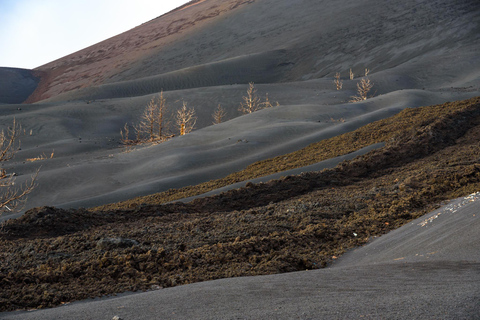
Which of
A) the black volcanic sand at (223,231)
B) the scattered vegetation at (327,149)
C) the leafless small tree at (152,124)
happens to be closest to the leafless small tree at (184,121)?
the leafless small tree at (152,124)

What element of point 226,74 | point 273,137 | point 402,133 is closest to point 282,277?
point 402,133

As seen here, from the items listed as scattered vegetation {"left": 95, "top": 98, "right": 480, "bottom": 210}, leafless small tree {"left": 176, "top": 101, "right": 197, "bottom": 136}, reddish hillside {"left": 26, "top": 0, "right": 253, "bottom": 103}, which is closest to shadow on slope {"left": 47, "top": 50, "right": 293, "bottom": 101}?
reddish hillside {"left": 26, "top": 0, "right": 253, "bottom": 103}

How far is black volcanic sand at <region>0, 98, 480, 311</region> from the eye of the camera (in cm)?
581

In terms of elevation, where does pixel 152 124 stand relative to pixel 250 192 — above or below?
above

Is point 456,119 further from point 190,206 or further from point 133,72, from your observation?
point 133,72

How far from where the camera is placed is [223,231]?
8.26m

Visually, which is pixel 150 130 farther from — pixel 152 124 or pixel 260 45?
pixel 260 45

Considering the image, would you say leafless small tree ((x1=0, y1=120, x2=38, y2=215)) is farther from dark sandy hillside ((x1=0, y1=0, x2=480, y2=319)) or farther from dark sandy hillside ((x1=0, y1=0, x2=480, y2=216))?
dark sandy hillside ((x1=0, y1=0, x2=480, y2=216))

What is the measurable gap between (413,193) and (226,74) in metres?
63.5

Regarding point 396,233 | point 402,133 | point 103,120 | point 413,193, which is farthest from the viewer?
point 103,120

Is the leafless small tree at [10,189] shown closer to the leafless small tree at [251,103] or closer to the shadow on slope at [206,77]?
the leafless small tree at [251,103]

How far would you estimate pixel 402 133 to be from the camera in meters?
17.5

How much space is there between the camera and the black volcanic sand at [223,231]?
19.1ft

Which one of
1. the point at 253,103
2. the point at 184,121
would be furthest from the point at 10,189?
the point at 253,103
